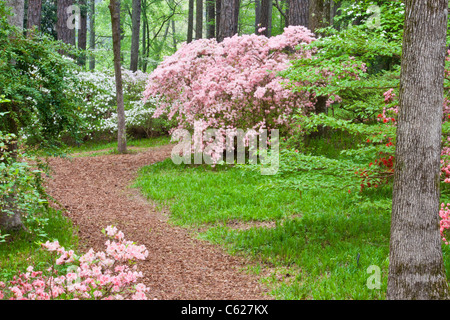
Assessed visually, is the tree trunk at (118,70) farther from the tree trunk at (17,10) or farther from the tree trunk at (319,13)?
the tree trunk at (17,10)

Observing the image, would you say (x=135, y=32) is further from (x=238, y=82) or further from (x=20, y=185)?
(x=20, y=185)

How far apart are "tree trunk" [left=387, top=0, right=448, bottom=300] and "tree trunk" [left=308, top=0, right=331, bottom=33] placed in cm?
658

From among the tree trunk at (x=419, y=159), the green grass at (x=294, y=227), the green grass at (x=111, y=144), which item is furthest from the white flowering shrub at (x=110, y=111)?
the tree trunk at (x=419, y=159)

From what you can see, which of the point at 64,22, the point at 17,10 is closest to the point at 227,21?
the point at 17,10

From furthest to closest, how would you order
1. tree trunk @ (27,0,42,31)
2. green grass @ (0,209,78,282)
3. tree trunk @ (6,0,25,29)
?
tree trunk @ (27,0,42,31)
tree trunk @ (6,0,25,29)
green grass @ (0,209,78,282)

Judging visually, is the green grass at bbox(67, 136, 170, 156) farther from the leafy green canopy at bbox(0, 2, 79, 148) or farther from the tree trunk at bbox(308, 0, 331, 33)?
the leafy green canopy at bbox(0, 2, 79, 148)

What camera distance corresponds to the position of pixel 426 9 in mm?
3221

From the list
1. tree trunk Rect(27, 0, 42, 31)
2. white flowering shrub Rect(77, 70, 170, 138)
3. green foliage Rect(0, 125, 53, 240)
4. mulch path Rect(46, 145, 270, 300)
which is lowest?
mulch path Rect(46, 145, 270, 300)

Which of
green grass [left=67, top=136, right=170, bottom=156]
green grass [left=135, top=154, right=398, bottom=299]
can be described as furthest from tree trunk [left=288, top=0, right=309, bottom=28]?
green grass [left=67, top=136, right=170, bottom=156]

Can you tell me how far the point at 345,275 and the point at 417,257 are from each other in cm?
112

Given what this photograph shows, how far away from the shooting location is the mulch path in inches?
177

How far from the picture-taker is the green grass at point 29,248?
4.61m

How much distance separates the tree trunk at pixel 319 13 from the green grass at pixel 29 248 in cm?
692

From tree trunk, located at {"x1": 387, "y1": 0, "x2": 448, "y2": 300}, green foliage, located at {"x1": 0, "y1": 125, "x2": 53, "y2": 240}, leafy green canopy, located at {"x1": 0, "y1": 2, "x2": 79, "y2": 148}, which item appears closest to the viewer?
tree trunk, located at {"x1": 387, "y1": 0, "x2": 448, "y2": 300}
